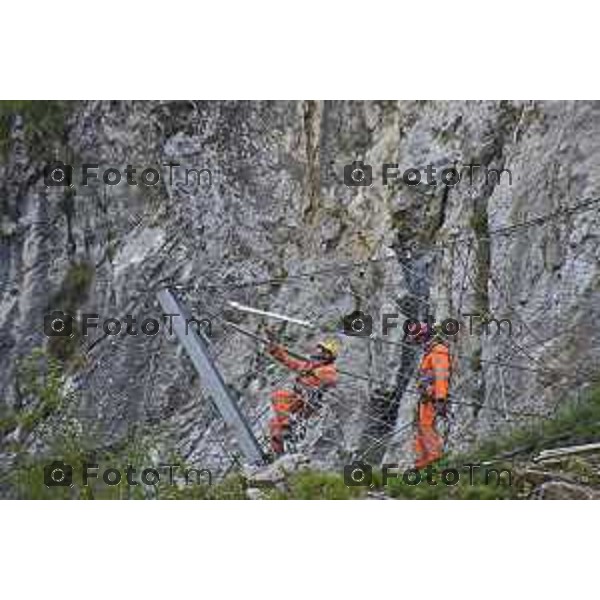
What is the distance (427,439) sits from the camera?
20.5 feet

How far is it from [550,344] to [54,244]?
2103 millimetres

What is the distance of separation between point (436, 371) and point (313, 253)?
704 mm

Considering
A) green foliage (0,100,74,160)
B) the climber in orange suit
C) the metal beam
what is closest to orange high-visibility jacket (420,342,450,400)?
the climber in orange suit

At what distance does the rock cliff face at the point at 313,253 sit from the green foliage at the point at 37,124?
21 mm

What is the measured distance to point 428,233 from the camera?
20.9 feet

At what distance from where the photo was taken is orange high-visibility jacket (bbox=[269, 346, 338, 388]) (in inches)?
250

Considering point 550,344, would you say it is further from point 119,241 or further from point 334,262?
point 119,241

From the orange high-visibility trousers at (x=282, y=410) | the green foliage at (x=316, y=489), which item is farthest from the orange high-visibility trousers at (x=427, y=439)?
the orange high-visibility trousers at (x=282, y=410)

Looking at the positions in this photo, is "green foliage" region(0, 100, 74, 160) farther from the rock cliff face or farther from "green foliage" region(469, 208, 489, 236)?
"green foliage" region(469, 208, 489, 236)

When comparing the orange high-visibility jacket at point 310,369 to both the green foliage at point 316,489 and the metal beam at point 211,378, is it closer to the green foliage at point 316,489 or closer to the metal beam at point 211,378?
the metal beam at point 211,378

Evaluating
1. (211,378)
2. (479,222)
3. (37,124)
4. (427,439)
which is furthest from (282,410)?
(37,124)

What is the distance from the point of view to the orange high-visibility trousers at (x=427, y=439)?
624cm

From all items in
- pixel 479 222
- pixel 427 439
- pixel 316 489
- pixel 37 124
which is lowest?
pixel 316 489

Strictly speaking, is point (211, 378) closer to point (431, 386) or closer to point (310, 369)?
point (310, 369)
